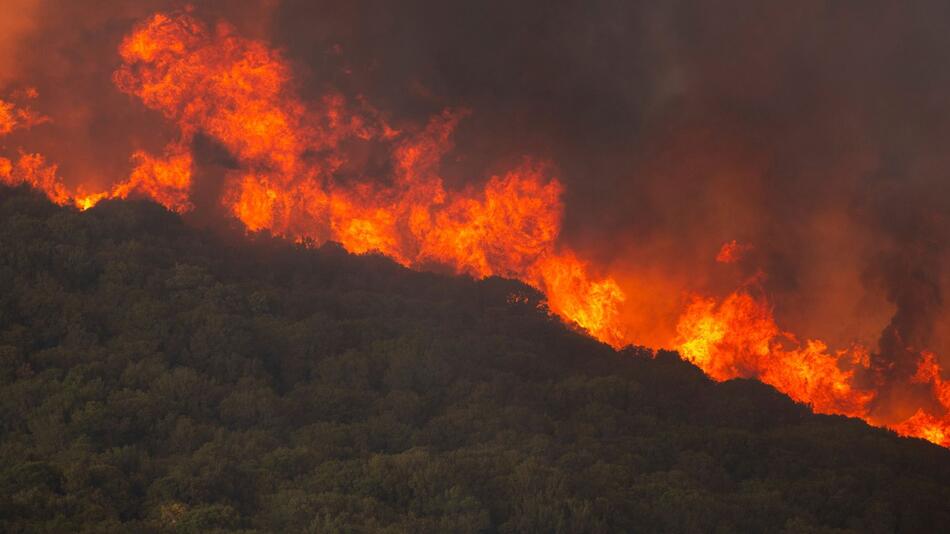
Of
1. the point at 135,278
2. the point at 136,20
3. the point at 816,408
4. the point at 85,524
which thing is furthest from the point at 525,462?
the point at 136,20

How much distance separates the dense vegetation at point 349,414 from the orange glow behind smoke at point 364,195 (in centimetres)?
297

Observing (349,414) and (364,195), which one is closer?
(349,414)

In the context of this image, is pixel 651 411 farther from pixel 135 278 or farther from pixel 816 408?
pixel 135 278

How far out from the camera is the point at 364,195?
64625 mm

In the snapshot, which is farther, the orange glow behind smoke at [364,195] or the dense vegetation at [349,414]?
the orange glow behind smoke at [364,195]

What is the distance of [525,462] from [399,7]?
36.7 m

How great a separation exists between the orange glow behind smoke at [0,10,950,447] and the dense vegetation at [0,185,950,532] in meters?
2.97

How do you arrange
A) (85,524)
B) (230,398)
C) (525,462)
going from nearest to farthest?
(85,524), (525,462), (230,398)

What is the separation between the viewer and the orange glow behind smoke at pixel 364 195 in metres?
61.4

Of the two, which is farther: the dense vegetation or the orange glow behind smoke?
the orange glow behind smoke

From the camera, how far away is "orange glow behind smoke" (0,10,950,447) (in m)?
61.4

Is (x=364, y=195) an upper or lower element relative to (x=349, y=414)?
upper

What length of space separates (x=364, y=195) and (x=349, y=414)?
19217 millimetres

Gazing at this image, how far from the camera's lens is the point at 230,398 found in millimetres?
45438
